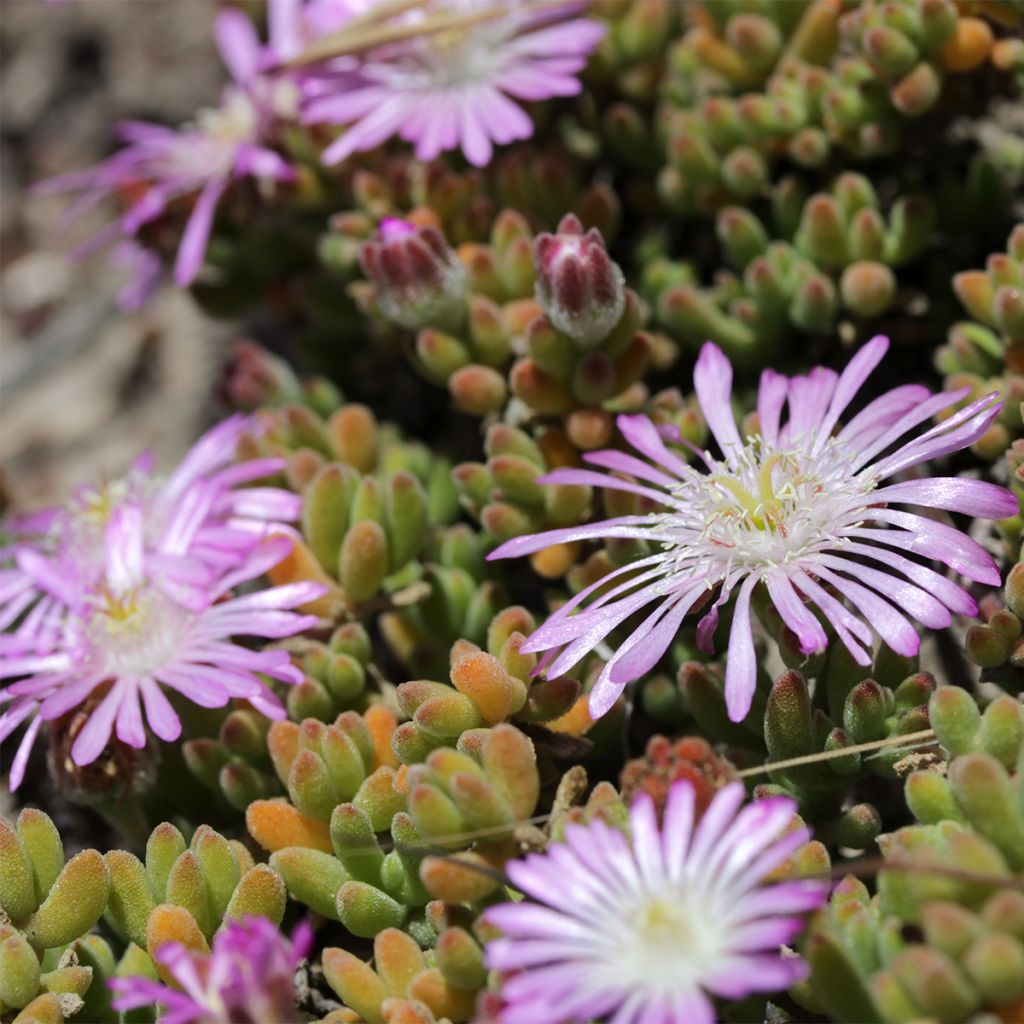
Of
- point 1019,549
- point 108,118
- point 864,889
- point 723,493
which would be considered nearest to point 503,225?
point 723,493

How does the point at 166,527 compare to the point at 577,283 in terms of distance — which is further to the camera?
the point at 166,527

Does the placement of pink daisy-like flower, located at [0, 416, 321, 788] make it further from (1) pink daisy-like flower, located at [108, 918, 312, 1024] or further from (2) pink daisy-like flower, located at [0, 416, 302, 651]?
(1) pink daisy-like flower, located at [108, 918, 312, 1024]

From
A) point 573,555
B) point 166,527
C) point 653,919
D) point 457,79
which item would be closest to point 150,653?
point 166,527

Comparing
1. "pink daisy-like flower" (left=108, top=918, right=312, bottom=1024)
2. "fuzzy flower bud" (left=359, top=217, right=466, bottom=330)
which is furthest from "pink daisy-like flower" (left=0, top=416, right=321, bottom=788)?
"pink daisy-like flower" (left=108, top=918, right=312, bottom=1024)

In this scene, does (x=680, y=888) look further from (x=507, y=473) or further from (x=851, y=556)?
(x=507, y=473)

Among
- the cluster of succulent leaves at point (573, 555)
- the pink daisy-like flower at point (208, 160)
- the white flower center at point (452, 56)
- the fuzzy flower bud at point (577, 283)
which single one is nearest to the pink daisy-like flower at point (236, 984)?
the cluster of succulent leaves at point (573, 555)

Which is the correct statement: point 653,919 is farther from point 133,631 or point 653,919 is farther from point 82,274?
point 82,274
